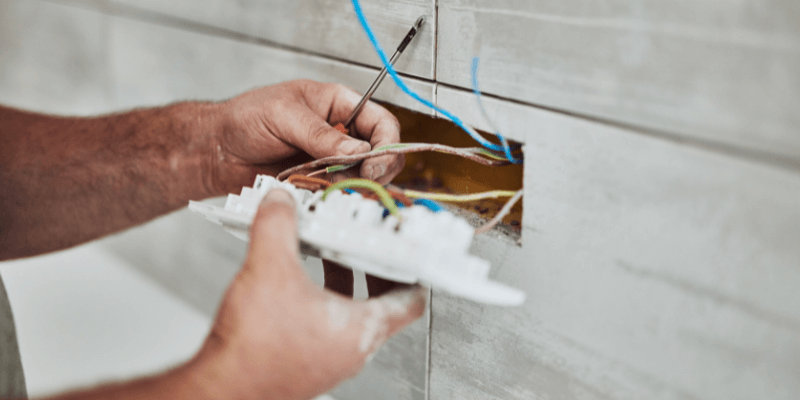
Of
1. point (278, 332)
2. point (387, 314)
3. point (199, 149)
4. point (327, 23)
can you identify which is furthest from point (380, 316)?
point (199, 149)

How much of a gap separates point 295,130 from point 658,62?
57 cm

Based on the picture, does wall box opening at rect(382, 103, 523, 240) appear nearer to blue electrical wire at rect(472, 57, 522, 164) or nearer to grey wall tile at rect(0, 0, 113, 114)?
blue electrical wire at rect(472, 57, 522, 164)

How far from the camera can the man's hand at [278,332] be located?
0.57 metres

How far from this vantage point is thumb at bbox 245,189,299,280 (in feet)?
1.91

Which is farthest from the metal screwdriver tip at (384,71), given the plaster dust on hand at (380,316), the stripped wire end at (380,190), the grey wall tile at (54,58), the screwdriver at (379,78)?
the grey wall tile at (54,58)

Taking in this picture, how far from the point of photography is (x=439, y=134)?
3.25 feet

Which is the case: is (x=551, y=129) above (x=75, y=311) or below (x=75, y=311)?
above

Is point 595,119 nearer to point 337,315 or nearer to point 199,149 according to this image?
point 337,315

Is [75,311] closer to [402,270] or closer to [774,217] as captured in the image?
[402,270]

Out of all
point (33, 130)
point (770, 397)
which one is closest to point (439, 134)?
point (770, 397)

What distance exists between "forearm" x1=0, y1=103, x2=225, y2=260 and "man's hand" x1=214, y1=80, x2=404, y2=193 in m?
0.08

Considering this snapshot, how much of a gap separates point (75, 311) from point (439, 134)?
1210 millimetres

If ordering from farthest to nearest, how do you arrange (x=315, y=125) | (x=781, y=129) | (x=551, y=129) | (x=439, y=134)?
(x=439, y=134) < (x=315, y=125) < (x=551, y=129) < (x=781, y=129)

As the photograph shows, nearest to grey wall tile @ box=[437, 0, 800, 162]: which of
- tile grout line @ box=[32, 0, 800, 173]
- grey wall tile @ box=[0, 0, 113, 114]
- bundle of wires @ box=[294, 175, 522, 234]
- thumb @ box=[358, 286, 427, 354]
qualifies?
tile grout line @ box=[32, 0, 800, 173]
